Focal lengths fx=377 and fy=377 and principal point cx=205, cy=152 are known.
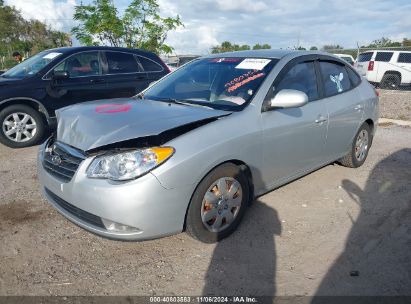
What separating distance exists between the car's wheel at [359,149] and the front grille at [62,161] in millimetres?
3723

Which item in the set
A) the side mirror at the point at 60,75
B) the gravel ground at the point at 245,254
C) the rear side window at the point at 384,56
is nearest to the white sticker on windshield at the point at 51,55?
the side mirror at the point at 60,75

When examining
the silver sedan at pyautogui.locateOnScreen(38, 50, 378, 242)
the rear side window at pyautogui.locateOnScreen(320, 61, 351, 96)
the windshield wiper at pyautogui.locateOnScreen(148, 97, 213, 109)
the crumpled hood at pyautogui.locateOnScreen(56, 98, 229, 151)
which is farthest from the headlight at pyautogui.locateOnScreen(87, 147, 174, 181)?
the rear side window at pyautogui.locateOnScreen(320, 61, 351, 96)

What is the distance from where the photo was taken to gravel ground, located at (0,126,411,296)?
279 centimetres

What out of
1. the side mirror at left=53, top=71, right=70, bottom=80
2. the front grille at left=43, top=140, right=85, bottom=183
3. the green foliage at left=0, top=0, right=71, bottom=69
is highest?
the green foliage at left=0, top=0, right=71, bottom=69

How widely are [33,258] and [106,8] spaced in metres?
10.8

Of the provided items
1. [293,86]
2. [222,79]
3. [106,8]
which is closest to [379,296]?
[293,86]

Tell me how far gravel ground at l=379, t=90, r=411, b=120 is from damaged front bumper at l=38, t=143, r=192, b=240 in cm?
874

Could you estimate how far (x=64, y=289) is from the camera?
2.73 m

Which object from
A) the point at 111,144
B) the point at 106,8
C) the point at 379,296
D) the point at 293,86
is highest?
the point at 106,8

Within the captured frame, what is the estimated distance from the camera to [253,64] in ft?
13.0

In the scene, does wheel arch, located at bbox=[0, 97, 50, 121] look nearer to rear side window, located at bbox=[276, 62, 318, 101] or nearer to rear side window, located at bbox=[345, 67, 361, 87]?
rear side window, located at bbox=[276, 62, 318, 101]

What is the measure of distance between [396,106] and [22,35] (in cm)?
4099

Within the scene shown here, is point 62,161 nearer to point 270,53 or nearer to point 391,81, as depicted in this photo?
point 270,53

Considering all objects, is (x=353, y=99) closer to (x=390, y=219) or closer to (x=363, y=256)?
(x=390, y=219)
